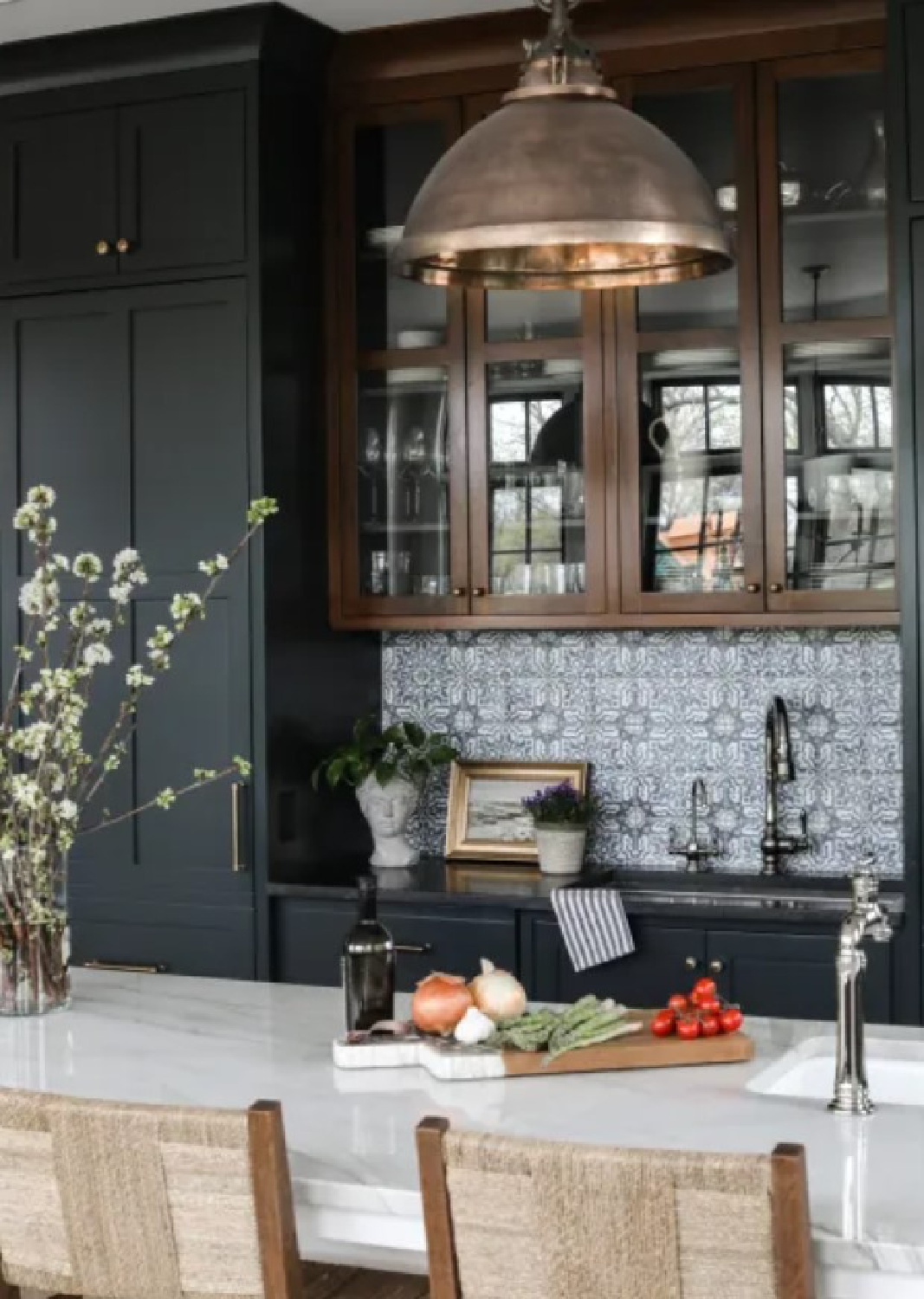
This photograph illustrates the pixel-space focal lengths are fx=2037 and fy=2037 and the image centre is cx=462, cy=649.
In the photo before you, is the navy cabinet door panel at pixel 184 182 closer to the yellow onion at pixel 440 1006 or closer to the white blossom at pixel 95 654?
the white blossom at pixel 95 654

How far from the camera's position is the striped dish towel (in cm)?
440

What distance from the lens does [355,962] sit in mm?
2920

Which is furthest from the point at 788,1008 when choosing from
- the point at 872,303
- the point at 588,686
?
the point at 872,303

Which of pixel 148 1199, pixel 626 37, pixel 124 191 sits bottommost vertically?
pixel 148 1199

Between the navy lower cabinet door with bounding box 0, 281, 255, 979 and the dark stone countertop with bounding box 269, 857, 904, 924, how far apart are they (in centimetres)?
24

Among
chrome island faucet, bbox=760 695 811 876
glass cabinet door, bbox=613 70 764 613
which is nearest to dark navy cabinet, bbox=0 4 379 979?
glass cabinet door, bbox=613 70 764 613

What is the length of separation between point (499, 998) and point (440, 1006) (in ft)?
0.28

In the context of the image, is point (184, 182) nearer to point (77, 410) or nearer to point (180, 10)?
point (180, 10)

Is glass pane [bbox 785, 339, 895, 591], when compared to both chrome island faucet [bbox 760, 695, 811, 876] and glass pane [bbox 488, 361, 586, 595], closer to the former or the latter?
chrome island faucet [bbox 760, 695, 811, 876]

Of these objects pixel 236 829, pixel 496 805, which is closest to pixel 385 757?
pixel 496 805

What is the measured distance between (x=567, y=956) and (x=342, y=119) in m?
2.12

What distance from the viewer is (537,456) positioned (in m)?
4.84

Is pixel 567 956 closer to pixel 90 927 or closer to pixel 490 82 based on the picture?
pixel 90 927

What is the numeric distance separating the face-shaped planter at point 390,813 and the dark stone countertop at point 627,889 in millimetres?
57
